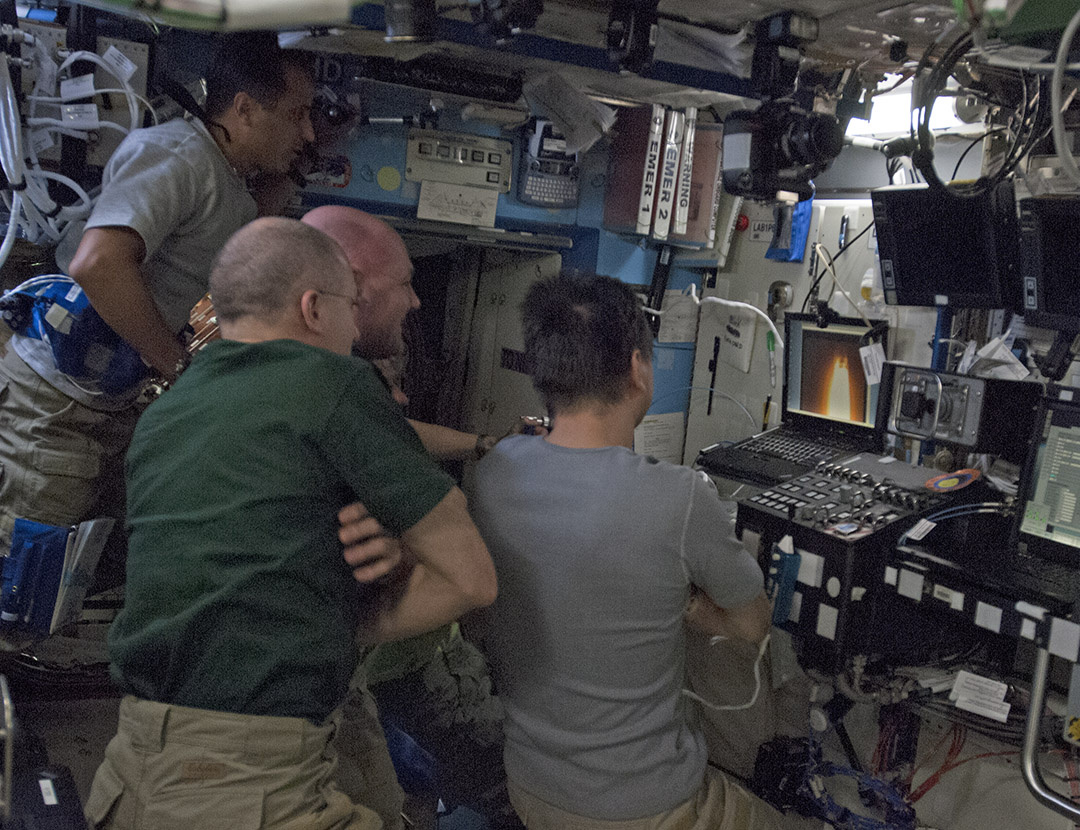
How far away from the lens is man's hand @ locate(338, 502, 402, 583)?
1.30 meters

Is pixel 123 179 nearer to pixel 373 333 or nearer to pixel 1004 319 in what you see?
pixel 373 333

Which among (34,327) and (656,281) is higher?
(656,281)

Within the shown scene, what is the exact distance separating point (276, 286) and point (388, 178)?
1.62 meters

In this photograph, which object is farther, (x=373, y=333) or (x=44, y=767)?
(x=373, y=333)

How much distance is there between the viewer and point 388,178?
2.87 meters

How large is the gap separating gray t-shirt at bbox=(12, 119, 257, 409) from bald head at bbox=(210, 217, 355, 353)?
65 centimetres

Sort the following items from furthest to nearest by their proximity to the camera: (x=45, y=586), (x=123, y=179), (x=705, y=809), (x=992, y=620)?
(x=45, y=586) → (x=123, y=179) → (x=992, y=620) → (x=705, y=809)

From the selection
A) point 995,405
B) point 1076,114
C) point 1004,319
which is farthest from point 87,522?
point 1076,114

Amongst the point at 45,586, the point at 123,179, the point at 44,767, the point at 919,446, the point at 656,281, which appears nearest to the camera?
the point at 44,767

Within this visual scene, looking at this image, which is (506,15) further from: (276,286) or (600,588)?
(600,588)

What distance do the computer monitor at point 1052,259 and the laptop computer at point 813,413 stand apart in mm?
522

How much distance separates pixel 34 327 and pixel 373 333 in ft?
2.67

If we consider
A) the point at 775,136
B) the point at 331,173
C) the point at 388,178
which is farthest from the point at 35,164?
the point at 775,136

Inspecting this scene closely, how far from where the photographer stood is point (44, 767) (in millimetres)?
1335
